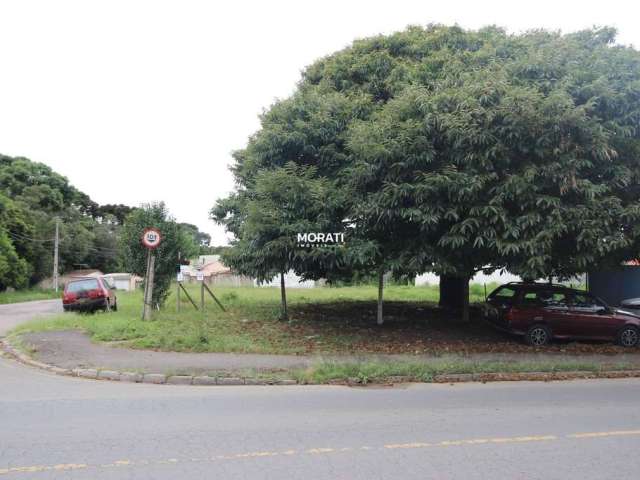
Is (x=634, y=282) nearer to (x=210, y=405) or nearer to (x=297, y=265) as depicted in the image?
(x=297, y=265)

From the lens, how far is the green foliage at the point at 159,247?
57.5 feet

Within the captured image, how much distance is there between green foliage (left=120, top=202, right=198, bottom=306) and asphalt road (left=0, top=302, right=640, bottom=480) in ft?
30.7

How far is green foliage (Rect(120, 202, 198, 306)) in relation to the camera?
57.5 feet

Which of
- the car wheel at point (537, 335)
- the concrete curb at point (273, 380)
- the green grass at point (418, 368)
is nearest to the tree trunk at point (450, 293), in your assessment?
the car wheel at point (537, 335)

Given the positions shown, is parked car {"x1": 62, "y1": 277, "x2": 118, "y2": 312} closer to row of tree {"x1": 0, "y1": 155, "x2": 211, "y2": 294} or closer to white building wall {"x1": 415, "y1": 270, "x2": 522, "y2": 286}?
row of tree {"x1": 0, "y1": 155, "x2": 211, "y2": 294}

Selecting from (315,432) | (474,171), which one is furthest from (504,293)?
(315,432)

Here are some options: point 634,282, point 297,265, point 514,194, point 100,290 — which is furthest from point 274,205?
point 634,282

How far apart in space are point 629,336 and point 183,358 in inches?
406

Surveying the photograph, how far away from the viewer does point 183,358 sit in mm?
9930

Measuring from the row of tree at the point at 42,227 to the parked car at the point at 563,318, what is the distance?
11.4 metres

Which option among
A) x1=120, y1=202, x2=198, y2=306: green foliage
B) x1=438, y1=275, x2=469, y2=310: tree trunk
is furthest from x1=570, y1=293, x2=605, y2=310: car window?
x1=120, y1=202, x2=198, y2=306: green foliage

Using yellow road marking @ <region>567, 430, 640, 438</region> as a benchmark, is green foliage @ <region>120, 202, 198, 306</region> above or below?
above

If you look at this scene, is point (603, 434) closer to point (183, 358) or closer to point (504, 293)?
point (183, 358)

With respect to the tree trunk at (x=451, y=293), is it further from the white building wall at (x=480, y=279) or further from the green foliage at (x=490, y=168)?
the white building wall at (x=480, y=279)
